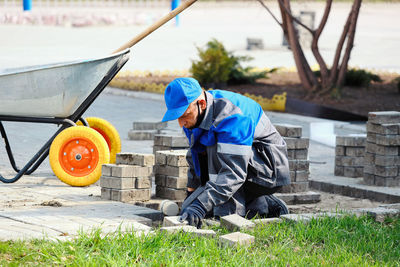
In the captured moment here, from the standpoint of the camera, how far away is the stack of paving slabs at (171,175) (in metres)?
5.78

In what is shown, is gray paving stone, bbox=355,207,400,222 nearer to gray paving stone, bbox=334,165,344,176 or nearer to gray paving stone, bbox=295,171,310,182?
gray paving stone, bbox=295,171,310,182

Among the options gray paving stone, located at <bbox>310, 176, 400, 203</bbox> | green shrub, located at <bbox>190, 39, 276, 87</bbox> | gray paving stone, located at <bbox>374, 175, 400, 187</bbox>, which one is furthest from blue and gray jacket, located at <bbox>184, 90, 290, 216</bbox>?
green shrub, located at <bbox>190, 39, 276, 87</bbox>

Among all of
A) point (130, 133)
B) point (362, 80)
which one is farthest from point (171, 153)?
point (362, 80)

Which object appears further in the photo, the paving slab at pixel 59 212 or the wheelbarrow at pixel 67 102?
the wheelbarrow at pixel 67 102

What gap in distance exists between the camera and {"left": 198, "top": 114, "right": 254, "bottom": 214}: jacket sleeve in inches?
186

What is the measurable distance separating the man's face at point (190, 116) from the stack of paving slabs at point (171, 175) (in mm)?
999

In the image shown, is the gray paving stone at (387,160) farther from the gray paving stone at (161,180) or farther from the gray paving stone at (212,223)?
the gray paving stone at (212,223)

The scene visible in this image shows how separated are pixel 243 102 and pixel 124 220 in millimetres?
1156

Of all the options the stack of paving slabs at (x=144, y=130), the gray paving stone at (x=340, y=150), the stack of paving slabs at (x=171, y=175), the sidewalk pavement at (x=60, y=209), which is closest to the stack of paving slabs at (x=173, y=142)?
the stack of paving slabs at (x=171, y=175)

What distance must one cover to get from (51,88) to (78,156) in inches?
25.3

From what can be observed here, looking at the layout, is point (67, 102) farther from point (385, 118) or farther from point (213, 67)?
point (213, 67)

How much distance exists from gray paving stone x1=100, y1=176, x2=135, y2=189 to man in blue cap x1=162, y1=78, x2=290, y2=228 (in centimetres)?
55

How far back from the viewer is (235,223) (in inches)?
183

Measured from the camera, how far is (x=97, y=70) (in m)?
6.09
